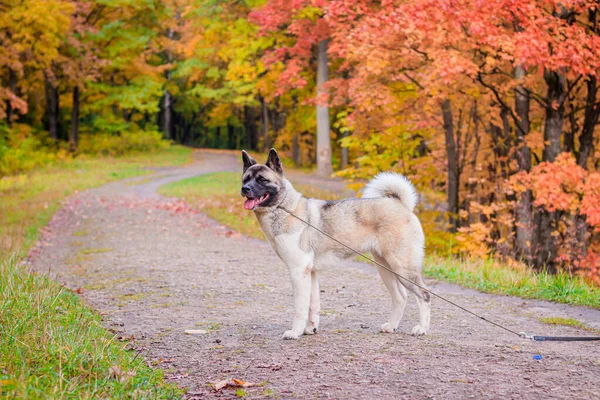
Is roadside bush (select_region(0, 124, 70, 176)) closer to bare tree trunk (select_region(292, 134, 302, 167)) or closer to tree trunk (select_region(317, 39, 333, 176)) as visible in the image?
bare tree trunk (select_region(292, 134, 302, 167))

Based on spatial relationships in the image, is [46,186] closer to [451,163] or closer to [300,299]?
[451,163]

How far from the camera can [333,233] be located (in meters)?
6.44

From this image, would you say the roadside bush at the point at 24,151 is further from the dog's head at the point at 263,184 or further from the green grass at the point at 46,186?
the dog's head at the point at 263,184

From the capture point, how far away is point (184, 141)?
72.2 meters

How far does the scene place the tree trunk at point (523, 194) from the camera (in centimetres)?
1380

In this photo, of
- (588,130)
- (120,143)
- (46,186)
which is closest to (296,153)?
(120,143)

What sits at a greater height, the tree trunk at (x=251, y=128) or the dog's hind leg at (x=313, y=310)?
the tree trunk at (x=251, y=128)

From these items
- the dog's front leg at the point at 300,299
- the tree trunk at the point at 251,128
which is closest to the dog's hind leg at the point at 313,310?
the dog's front leg at the point at 300,299

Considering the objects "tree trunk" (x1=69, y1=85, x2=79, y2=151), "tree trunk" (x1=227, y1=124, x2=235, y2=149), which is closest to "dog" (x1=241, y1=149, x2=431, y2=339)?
"tree trunk" (x1=69, y1=85, x2=79, y2=151)

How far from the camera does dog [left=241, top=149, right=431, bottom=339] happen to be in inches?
243

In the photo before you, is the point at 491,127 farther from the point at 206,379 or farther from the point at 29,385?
the point at 29,385

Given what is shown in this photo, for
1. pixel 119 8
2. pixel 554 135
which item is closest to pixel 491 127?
pixel 554 135

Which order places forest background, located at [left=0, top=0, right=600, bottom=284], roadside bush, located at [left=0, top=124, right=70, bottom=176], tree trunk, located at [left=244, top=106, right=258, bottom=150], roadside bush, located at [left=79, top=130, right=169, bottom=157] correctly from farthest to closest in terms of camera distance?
1. tree trunk, located at [left=244, top=106, right=258, bottom=150]
2. roadside bush, located at [left=79, top=130, right=169, bottom=157]
3. roadside bush, located at [left=0, top=124, right=70, bottom=176]
4. forest background, located at [left=0, top=0, right=600, bottom=284]

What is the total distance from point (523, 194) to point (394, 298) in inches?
319
